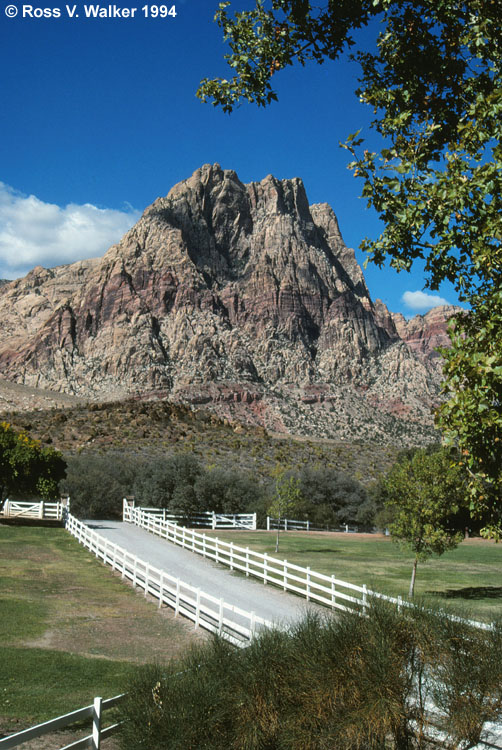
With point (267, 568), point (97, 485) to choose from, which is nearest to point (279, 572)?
point (267, 568)

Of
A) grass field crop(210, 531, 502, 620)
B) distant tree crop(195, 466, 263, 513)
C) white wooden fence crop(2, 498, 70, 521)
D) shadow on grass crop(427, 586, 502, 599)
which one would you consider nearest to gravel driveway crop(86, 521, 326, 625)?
grass field crop(210, 531, 502, 620)

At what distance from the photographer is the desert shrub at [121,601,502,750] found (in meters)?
→ 5.59

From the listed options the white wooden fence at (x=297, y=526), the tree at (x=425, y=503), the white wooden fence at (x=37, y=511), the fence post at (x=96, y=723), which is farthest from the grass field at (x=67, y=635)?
the white wooden fence at (x=297, y=526)

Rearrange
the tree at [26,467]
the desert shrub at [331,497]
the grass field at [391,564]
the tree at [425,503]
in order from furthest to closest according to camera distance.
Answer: the desert shrub at [331,497], the tree at [26,467], the grass field at [391,564], the tree at [425,503]

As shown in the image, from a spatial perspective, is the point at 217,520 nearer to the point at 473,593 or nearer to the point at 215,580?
the point at 215,580

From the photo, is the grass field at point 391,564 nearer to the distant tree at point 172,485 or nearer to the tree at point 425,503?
the tree at point 425,503

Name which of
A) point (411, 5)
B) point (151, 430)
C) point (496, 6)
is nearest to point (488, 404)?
point (496, 6)

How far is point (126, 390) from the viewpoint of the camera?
438 ft

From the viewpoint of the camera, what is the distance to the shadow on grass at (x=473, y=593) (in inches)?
835

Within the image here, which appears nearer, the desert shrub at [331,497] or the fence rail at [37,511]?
the fence rail at [37,511]

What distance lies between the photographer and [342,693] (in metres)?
5.70

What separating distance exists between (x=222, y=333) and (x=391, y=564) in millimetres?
126464

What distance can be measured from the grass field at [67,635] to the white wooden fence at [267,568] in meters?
4.18

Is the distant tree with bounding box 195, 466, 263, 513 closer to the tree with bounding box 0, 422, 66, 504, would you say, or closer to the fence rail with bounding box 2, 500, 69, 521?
the fence rail with bounding box 2, 500, 69, 521
